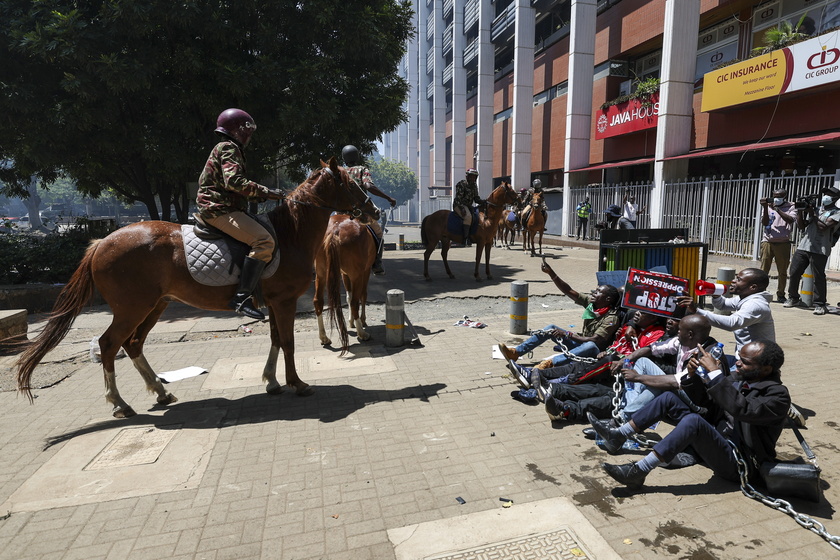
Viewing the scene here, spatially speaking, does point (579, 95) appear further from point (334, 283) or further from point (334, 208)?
point (334, 208)

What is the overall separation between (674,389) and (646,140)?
70.6 feet

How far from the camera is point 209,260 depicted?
185 inches

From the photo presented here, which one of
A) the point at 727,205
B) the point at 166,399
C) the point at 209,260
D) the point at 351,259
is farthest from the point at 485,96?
the point at 166,399

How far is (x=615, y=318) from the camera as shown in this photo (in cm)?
533

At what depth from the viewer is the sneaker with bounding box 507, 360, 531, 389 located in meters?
5.15

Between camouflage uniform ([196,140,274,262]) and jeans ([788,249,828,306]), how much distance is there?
950cm

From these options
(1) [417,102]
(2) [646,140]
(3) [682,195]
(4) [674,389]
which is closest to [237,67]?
(4) [674,389]

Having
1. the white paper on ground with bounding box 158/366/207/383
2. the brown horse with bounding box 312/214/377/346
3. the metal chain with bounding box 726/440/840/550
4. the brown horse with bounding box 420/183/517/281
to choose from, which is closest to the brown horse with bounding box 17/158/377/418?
the white paper on ground with bounding box 158/366/207/383

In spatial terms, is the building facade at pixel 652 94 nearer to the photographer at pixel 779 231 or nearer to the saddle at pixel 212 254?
the photographer at pixel 779 231

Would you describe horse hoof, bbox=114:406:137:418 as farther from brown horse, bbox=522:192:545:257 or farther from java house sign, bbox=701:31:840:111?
java house sign, bbox=701:31:840:111

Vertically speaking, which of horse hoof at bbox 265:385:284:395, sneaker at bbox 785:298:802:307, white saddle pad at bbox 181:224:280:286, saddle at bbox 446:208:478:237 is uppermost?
saddle at bbox 446:208:478:237

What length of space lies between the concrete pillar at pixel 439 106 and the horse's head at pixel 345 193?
50.0 m

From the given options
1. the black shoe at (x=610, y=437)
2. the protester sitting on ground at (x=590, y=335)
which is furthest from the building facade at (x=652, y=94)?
the black shoe at (x=610, y=437)

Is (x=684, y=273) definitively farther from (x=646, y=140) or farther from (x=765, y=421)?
(x=646, y=140)
